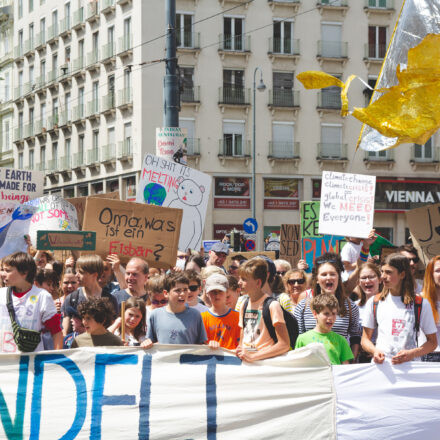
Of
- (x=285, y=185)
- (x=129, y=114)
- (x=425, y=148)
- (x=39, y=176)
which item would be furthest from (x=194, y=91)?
(x=39, y=176)

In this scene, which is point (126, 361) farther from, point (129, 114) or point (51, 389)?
point (129, 114)

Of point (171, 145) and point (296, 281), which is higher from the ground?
point (171, 145)

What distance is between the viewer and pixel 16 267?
20.0 ft

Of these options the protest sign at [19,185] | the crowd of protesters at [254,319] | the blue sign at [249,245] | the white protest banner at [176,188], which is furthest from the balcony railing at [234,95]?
the crowd of protesters at [254,319]

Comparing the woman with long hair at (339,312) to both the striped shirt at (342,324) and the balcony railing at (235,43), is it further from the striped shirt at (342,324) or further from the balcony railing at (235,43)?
the balcony railing at (235,43)

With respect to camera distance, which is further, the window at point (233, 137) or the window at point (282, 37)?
the window at point (282, 37)

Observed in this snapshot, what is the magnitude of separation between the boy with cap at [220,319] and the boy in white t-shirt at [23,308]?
112 cm

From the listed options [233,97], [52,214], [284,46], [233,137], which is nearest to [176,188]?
[52,214]

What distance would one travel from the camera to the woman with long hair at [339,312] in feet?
22.0

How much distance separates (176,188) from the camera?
1157 cm

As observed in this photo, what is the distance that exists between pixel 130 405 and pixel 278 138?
113 ft

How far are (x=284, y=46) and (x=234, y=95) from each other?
10.7 feet

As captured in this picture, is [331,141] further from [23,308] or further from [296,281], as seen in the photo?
[23,308]

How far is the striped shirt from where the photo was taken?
21.9 ft
